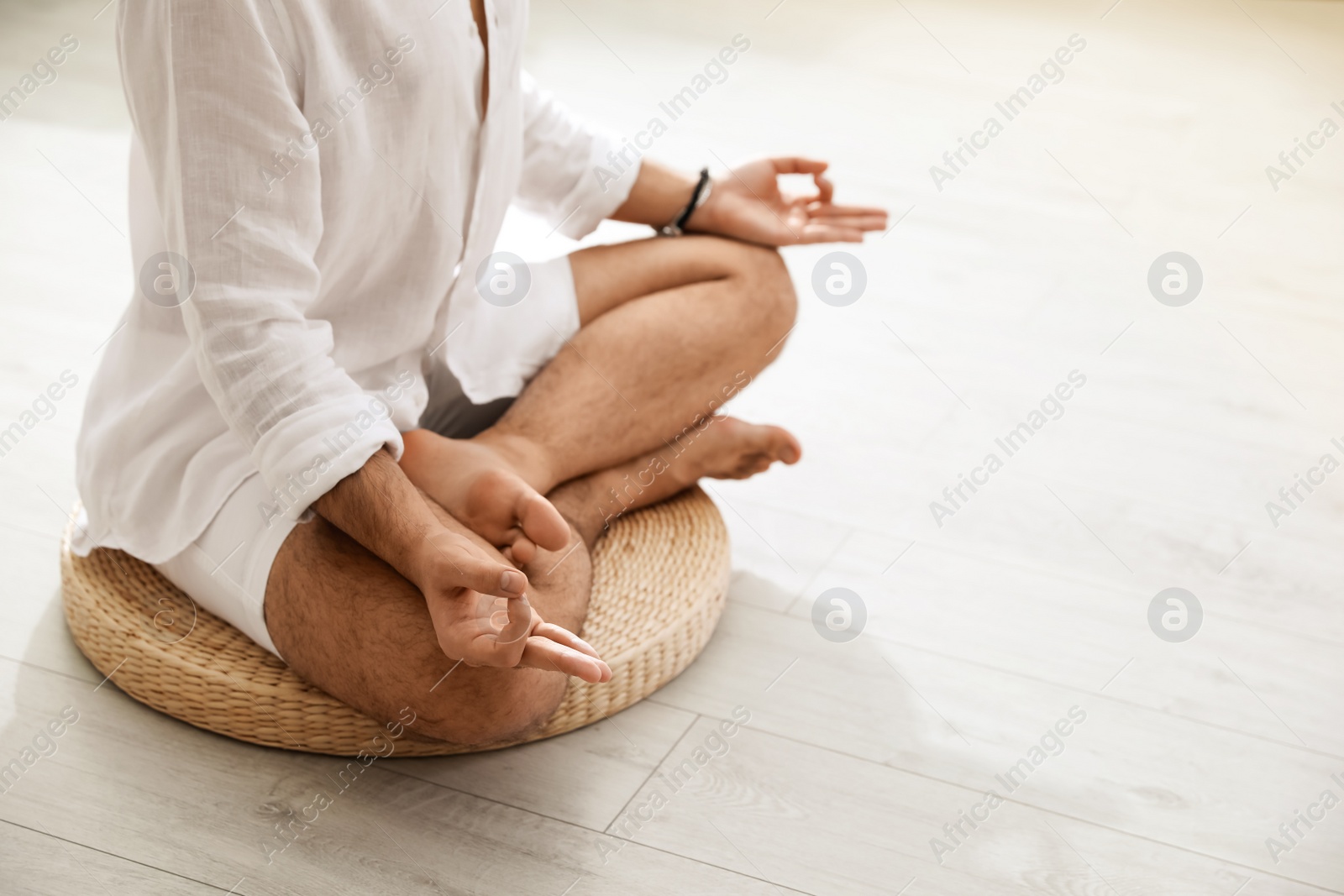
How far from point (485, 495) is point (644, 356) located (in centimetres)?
31

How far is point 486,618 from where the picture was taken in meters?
0.92

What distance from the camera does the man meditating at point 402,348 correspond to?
35.5 inches

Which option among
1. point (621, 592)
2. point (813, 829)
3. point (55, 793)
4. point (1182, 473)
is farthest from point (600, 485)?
point (1182, 473)

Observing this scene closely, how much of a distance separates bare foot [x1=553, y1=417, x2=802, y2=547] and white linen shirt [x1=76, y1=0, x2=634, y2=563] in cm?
15

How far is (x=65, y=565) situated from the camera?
118cm

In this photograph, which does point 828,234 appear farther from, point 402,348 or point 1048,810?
point 1048,810

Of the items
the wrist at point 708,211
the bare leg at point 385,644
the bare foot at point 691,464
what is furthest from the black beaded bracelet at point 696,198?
the bare leg at point 385,644

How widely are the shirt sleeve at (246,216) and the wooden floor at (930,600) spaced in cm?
31

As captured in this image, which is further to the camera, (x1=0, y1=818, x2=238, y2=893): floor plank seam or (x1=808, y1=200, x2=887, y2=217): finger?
(x1=808, y1=200, x2=887, y2=217): finger

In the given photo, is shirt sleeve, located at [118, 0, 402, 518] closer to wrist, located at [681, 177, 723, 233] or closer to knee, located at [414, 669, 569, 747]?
knee, located at [414, 669, 569, 747]

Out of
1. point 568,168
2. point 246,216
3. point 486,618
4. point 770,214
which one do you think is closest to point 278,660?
point 486,618

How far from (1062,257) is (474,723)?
4.67ft

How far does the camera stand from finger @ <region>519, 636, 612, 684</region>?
89 cm

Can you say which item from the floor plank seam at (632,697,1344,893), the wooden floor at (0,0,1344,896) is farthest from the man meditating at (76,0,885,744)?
the floor plank seam at (632,697,1344,893)
